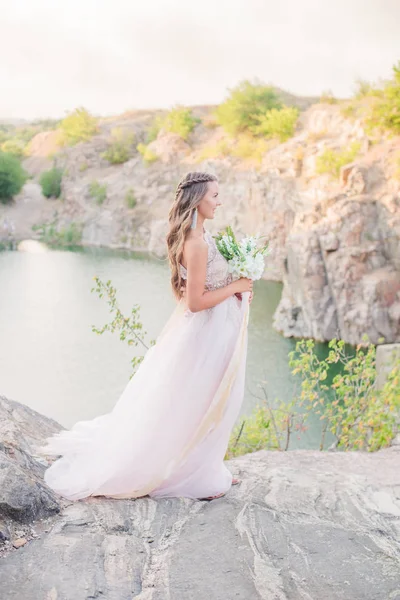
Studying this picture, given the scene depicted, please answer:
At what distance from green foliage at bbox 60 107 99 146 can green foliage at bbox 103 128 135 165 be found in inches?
172

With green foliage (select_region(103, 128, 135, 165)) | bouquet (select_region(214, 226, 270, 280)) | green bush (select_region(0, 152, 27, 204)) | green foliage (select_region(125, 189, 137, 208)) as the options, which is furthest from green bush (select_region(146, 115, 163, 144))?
bouquet (select_region(214, 226, 270, 280))

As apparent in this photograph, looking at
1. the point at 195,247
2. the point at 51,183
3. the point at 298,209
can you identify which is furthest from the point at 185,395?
the point at 51,183

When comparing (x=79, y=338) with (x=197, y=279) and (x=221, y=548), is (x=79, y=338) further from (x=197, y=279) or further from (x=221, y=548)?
(x=221, y=548)

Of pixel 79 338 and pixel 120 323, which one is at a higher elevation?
pixel 120 323

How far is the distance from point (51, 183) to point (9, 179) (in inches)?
132

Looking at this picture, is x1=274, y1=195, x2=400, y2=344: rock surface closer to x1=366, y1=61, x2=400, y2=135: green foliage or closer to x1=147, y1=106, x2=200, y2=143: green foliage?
x1=366, y1=61, x2=400, y2=135: green foliage

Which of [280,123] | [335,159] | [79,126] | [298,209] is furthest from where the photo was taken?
[79,126]

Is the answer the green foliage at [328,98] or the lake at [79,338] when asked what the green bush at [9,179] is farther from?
the green foliage at [328,98]

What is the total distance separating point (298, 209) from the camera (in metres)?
31.2

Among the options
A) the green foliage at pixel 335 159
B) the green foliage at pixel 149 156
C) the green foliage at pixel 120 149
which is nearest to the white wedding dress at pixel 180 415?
the green foliage at pixel 335 159

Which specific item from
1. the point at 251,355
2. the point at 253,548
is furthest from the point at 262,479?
the point at 251,355

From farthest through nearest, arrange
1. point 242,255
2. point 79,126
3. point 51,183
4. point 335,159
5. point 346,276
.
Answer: point 79,126 < point 51,183 < point 335,159 < point 346,276 < point 242,255

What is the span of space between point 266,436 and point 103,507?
222 inches

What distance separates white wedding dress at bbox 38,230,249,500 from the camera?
12.0ft
